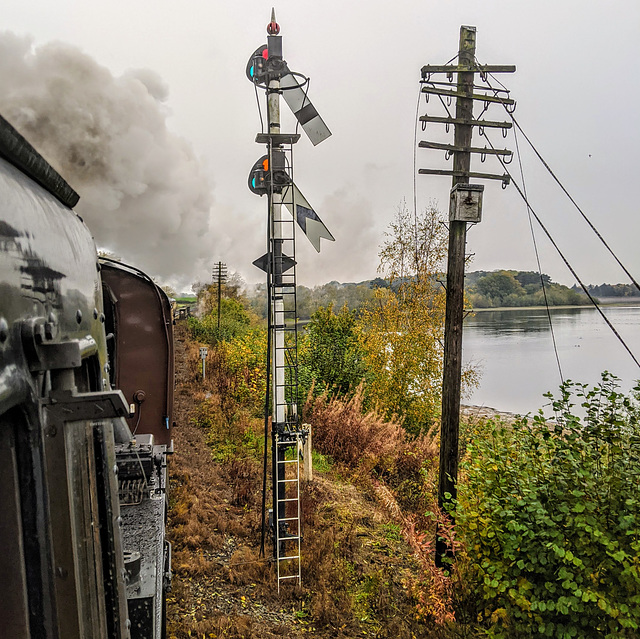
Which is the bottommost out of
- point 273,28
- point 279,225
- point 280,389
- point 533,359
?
point 533,359

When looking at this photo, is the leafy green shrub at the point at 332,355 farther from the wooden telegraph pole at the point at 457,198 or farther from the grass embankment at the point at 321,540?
the wooden telegraph pole at the point at 457,198

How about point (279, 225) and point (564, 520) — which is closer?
point (564, 520)

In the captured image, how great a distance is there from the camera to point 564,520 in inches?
198

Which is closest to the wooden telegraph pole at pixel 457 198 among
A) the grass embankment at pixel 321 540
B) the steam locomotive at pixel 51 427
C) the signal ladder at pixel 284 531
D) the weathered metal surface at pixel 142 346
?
the grass embankment at pixel 321 540

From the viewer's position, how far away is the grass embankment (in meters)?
6.24

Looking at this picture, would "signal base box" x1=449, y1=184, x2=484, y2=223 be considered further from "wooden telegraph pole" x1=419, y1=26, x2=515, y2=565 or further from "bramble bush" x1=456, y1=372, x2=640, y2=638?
"bramble bush" x1=456, y1=372, x2=640, y2=638

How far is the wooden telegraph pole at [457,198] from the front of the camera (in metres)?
6.59

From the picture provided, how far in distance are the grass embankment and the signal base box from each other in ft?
13.2

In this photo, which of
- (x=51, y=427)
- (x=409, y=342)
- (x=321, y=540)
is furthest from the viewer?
(x=409, y=342)

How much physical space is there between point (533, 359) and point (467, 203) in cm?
3583

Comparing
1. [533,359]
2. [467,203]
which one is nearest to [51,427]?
[467,203]

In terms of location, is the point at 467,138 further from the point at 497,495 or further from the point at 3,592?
the point at 3,592

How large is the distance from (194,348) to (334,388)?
12324 mm

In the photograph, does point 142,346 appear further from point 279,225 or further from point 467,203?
point 467,203
